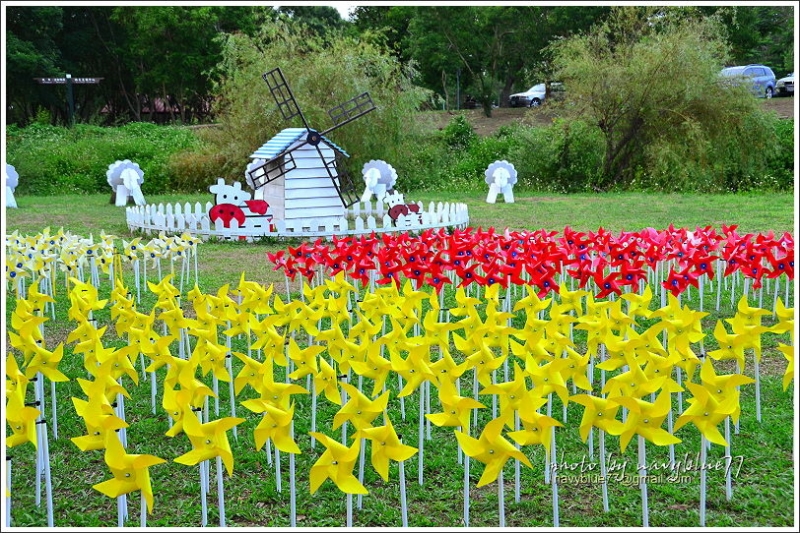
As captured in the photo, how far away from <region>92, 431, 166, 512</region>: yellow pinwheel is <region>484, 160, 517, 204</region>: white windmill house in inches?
605

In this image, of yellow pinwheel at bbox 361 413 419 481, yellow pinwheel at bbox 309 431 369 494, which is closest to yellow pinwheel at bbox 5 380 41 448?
yellow pinwheel at bbox 309 431 369 494

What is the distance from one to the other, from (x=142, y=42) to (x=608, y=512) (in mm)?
32328

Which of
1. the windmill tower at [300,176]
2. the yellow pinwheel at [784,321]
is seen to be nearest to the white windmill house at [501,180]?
the windmill tower at [300,176]

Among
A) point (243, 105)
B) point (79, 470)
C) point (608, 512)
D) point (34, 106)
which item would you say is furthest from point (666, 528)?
point (34, 106)

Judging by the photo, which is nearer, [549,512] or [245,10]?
[549,512]

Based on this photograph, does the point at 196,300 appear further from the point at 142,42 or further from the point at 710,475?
the point at 142,42

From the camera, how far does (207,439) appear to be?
10.7 feet

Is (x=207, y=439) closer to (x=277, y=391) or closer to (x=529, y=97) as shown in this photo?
(x=277, y=391)

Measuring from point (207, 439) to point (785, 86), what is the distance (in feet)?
99.9

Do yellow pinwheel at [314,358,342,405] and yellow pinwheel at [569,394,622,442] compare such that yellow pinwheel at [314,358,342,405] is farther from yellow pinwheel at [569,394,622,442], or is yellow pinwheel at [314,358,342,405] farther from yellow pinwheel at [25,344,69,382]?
yellow pinwheel at [25,344,69,382]

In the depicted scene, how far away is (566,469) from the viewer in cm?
409

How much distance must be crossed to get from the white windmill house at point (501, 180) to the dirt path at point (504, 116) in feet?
24.8

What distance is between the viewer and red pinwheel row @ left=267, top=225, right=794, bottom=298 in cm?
600

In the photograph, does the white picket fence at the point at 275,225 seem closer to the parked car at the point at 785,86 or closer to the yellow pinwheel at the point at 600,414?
the yellow pinwheel at the point at 600,414
